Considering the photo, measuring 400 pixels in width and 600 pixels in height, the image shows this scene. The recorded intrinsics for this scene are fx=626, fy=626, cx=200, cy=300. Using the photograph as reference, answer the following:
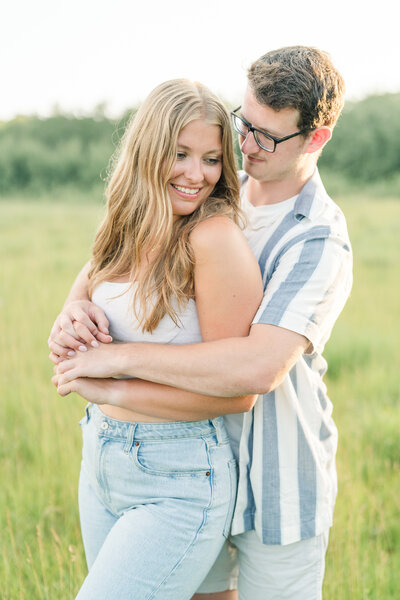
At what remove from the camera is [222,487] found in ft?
6.31

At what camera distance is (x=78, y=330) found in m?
2.00

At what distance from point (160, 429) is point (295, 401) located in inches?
17.3

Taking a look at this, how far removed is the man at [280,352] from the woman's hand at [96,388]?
1.2 inches

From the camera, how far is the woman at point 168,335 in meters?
1.83

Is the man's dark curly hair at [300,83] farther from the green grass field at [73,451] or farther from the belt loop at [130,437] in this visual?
the green grass field at [73,451]

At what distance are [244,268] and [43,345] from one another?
411 cm

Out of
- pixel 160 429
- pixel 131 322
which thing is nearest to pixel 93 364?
pixel 131 322

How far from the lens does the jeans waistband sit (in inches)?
75.1

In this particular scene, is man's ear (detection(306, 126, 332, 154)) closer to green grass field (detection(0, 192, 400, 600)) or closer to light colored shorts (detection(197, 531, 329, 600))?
light colored shorts (detection(197, 531, 329, 600))

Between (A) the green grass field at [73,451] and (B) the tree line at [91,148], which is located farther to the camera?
(B) the tree line at [91,148]

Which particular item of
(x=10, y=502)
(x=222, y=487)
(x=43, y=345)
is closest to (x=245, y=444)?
(x=222, y=487)

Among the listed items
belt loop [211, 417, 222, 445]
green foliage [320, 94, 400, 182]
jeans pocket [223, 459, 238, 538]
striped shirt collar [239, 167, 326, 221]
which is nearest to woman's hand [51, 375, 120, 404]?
belt loop [211, 417, 222, 445]

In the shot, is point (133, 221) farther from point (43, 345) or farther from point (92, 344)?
point (43, 345)

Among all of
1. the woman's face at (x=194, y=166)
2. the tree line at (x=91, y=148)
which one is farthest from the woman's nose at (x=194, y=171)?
the tree line at (x=91, y=148)
